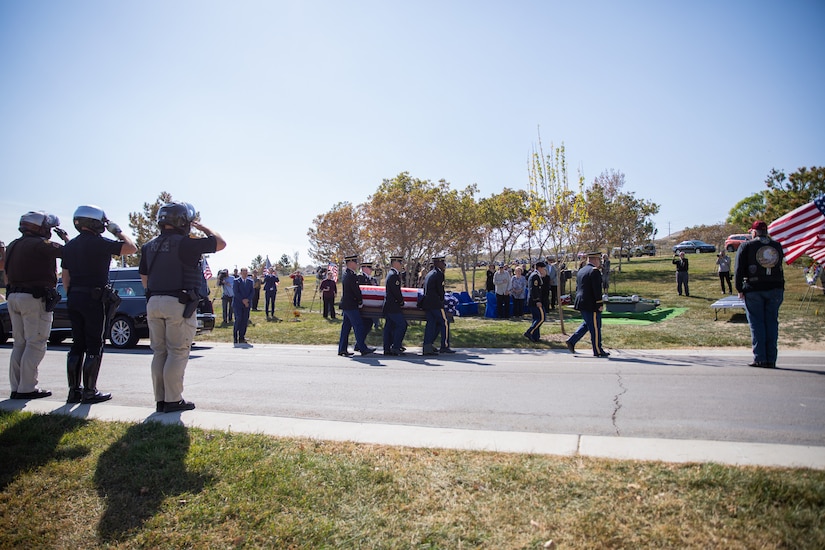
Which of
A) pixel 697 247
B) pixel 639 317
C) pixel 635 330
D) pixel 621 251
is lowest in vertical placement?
pixel 635 330

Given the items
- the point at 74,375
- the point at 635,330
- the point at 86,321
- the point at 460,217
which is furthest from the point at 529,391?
the point at 460,217

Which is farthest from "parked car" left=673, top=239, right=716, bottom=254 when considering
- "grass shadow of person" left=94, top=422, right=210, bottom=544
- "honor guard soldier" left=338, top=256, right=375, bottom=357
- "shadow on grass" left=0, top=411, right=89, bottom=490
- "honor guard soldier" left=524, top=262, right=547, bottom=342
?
"shadow on grass" left=0, top=411, right=89, bottom=490

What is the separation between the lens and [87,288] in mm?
6023

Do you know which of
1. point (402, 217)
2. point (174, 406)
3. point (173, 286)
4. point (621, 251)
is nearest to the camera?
point (173, 286)

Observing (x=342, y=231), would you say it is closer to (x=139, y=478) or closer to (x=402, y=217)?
(x=402, y=217)

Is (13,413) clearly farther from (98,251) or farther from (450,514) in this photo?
(450,514)

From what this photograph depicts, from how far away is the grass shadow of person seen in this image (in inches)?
130

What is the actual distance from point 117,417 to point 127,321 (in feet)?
27.4

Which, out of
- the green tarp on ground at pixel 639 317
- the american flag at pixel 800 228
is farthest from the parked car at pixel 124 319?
the american flag at pixel 800 228

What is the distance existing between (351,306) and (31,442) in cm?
702

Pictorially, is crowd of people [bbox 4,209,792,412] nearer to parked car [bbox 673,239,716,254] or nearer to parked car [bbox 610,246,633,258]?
parked car [bbox 610,246,633,258]

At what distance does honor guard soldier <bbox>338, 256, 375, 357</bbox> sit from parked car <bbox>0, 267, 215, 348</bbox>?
444 centimetres

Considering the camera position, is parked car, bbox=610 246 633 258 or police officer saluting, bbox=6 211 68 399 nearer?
police officer saluting, bbox=6 211 68 399

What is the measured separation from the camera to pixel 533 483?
3.50 m
